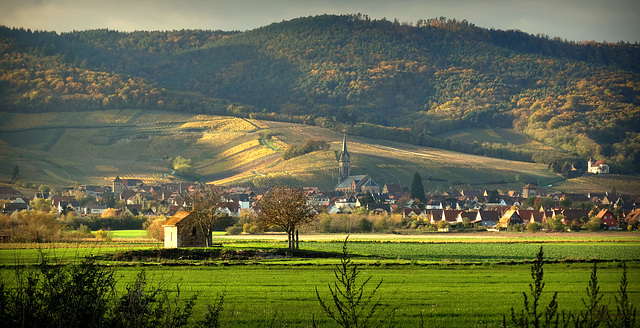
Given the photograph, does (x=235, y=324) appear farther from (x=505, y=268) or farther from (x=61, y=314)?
(x=505, y=268)

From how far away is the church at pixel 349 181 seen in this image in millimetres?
174125

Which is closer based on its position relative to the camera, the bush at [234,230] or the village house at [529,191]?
the bush at [234,230]

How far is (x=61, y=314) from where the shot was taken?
1399 centimetres

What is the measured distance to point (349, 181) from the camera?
180 meters

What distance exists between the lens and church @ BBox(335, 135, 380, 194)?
174125 millimetres

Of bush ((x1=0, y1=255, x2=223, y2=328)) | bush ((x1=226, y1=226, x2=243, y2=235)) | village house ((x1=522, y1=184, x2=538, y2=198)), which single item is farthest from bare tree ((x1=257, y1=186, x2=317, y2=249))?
village house ((x1=522, y1=184, x2=538, y2=198))

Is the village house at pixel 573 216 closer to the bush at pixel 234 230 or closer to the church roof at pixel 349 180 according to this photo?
the bush at pixel 234 230

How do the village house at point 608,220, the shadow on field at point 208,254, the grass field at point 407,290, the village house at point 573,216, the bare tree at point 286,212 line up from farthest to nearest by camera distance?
the village house at point 573,216 < the village house at point 608,220 < the bare tree at point 286,212 < the shadow on field at point 208,254 < the grass field at point 407,290

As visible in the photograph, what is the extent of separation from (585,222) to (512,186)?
8917 cm

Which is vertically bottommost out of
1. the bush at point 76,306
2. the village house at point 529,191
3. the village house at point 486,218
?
the village house at point 486,218

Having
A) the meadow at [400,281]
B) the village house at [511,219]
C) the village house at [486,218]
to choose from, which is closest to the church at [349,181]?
the village house at [486,218]

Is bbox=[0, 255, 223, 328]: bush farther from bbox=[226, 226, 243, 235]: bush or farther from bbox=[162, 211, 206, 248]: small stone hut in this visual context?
bbox=[226, 226, 243, 235]: bush

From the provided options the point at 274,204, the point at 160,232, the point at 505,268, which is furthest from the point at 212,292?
the point at 160,232

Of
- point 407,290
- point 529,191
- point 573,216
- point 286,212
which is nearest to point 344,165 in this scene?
point 529,191
